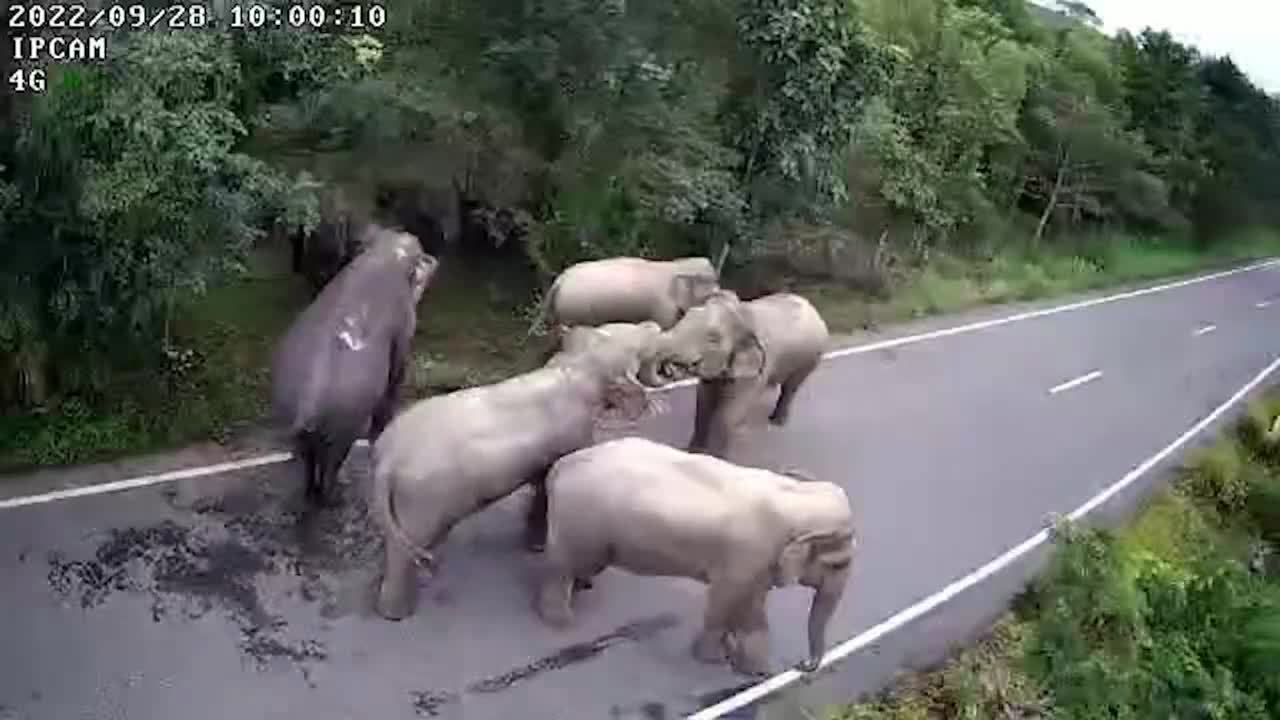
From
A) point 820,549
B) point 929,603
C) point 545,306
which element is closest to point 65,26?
point 545,306

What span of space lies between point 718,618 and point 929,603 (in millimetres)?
2408

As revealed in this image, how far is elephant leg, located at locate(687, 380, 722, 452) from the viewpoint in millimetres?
10172

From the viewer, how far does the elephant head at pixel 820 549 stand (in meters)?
7.61

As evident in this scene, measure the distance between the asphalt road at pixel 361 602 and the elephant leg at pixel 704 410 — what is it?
82 centimetres

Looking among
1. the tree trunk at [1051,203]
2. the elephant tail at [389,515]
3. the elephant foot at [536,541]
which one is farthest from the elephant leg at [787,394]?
the tree trunk at [1051,203]

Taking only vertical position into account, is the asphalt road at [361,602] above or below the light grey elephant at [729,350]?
below

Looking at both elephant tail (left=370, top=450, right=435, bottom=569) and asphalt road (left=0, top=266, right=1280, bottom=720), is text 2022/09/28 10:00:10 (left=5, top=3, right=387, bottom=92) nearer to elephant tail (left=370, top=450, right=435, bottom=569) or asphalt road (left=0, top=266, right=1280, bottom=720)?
asphalt road (left=0, top=266, right=1280, bottom=720)

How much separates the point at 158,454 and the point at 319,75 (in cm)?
374

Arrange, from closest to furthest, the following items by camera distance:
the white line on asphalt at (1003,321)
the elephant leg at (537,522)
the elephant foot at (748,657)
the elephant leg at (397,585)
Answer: the elephant leg at (397,585)
the elephant foot at (748,657)
the elephant leg at (537,522)
the white line on asphalt at (1003,321)

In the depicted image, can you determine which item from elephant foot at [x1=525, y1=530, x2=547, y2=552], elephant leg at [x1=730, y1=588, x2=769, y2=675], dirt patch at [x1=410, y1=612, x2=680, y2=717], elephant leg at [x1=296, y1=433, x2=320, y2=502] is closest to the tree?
elephant leg at [x1=296, y1=433, x2=320, y2=502]

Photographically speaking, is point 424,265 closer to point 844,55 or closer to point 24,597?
point 24,597

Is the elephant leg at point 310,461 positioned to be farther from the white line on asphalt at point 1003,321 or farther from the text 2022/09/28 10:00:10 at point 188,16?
the text 2022/09/28 10:00:10 at point 188,16

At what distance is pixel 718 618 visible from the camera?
794 centimetres

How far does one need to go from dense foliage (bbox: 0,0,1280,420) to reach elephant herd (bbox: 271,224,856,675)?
1.28 meters
